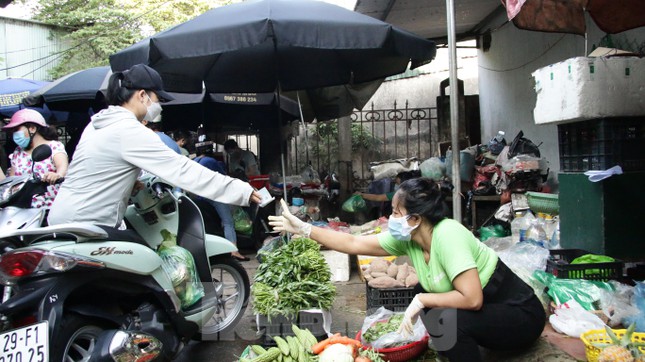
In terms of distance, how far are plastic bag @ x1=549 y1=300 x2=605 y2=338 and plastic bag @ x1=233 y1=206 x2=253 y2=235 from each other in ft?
16.5

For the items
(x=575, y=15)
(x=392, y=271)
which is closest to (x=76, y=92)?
(x=392, y=271)

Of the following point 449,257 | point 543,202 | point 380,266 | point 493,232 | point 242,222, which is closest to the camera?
point 449,257

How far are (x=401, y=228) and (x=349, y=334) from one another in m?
1.67

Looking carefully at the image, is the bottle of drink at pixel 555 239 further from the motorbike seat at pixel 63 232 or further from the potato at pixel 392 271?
the motorbike seat at pixel 63 232

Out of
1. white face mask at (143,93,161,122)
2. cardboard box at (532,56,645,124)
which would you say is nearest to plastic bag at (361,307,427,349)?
white face mask at (143,93,161,122)

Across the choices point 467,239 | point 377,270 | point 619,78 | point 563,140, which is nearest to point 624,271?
point 563,140

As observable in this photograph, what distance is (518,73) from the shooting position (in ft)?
28.1

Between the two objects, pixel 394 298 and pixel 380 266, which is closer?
pixel 394 298

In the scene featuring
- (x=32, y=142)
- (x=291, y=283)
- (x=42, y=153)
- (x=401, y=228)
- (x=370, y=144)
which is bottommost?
(x=291, y=283)

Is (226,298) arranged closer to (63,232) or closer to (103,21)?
(63,232)

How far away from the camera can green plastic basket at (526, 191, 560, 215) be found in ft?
17.9

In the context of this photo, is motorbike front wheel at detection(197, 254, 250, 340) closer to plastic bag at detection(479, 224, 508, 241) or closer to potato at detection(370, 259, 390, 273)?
potato at detection(370, 259, 390, 273)

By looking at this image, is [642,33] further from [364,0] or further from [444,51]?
[444,51]

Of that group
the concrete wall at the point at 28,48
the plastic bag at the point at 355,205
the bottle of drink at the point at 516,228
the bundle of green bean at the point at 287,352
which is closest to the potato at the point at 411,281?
the bundle of green bean at the point at 287,352
